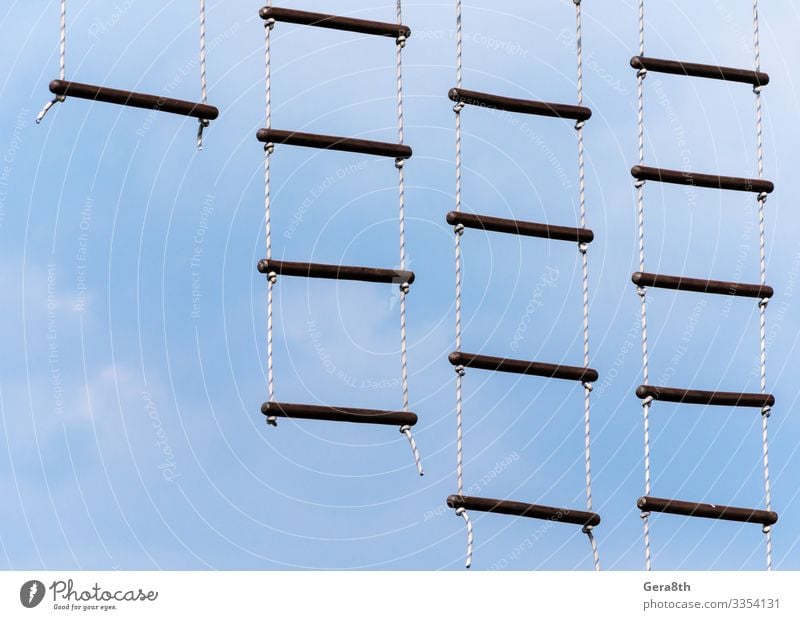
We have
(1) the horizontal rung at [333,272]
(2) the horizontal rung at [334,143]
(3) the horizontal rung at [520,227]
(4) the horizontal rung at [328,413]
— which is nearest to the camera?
(4) the horizontal rung at [328,413]

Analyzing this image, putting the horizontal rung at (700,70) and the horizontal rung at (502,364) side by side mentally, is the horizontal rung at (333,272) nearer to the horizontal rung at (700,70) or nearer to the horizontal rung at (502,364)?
the horizontal rung at (502,364)

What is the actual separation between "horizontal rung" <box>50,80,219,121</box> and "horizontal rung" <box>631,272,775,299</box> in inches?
134

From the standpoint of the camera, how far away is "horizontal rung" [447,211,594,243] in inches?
540

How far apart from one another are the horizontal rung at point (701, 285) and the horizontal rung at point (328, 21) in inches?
97.7

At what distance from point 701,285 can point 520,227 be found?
5.03ft

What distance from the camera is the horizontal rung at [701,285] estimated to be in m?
14.3

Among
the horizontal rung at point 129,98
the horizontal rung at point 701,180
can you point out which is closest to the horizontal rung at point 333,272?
the horizontal rung at point 129,98

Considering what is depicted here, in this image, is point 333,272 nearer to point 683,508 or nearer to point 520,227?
point 520,227

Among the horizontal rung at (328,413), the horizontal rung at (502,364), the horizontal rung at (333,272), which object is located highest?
the horizontal rung at (333,272)

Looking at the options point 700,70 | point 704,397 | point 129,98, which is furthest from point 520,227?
point 129,98

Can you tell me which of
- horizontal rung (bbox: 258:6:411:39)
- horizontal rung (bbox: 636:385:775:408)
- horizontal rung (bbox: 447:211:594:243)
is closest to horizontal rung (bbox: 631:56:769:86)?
horizontal rung (bbox: 447:211:594:243)

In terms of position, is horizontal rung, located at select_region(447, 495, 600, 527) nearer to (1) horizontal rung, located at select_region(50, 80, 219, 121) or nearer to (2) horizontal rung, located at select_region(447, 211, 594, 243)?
(2) horizontal rung, located at select_region(447, 211, 594, 243)
